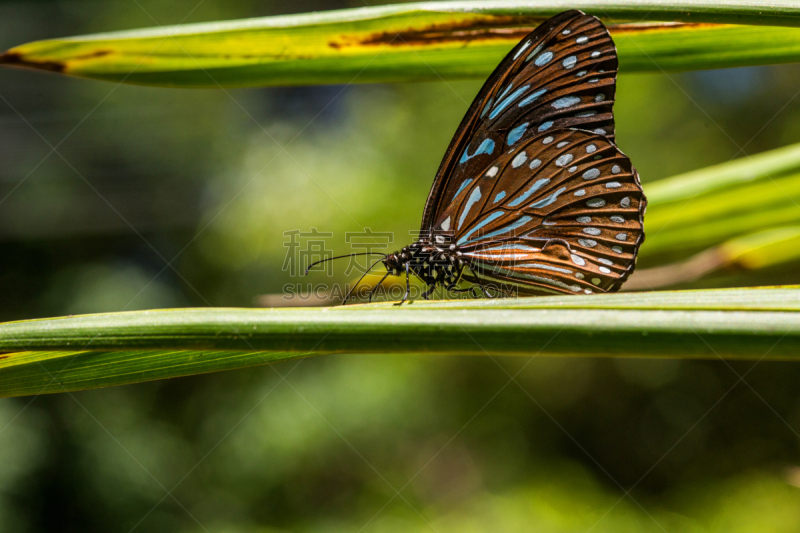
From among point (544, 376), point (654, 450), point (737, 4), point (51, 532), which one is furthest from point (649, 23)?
point (51, 532)

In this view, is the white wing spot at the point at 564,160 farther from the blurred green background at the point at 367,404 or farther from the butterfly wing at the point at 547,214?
the blurred green background at the point at 367,404

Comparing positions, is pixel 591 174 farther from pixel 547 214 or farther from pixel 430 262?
pixel 430 262

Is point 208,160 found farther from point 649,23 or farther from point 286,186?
point 649,23

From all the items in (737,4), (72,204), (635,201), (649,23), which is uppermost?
(72,204)

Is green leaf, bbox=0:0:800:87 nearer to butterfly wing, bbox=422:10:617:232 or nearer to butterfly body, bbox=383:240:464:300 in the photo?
butterfly wing, bbox=422:10:617:232

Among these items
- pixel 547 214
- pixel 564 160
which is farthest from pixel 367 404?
pixel 564 160

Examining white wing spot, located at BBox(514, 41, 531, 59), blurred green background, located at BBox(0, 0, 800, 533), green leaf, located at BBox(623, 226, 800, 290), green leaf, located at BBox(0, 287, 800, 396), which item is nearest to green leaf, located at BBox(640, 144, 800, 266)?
green leaf, located at BBox(623, 226, 800, 290)

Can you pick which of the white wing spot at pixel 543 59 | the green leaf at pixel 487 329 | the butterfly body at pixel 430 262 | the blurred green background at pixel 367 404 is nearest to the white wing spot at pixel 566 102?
the white wing spot at pixel 543 59
